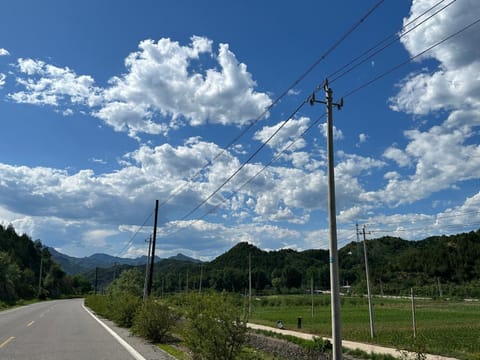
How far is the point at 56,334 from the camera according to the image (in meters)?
17.7

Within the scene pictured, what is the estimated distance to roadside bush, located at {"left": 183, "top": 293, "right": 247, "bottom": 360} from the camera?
9164 mm

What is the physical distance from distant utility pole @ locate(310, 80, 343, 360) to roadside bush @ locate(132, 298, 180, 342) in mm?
9005

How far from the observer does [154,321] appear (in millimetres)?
16656

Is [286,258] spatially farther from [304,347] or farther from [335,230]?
[335,230]

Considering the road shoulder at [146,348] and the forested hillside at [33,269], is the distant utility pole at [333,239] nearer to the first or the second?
the road shoulder at [146,348]

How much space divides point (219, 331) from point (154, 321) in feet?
27.2

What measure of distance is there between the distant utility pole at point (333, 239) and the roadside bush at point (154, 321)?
9005 mm

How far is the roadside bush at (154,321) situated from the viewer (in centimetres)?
1658

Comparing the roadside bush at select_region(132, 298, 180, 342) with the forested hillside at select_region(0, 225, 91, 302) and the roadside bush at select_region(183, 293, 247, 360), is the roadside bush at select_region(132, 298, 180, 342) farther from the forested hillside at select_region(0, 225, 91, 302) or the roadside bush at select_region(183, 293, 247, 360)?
the forested hillside at select_region(0, 225, 91, 302)

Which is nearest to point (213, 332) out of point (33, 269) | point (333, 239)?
point (333, 239)

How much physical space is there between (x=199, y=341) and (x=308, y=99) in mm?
6496

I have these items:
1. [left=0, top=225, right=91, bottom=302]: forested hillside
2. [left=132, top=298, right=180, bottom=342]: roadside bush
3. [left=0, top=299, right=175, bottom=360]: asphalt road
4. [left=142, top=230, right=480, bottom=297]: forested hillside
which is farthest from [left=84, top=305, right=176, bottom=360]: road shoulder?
[left=0, top=225, right=91, bottom=302]: forested hillside

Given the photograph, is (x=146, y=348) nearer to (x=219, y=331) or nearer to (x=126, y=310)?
(x=219, y=331)

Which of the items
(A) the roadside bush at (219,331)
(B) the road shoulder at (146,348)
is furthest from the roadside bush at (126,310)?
(A) the roadside bush at (219,331)
